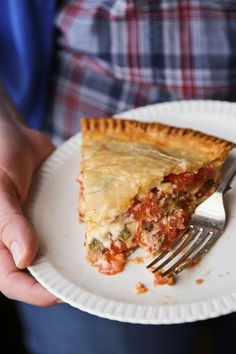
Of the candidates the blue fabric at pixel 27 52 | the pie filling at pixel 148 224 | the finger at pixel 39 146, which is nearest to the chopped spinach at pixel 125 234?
the pie filling at pixel 148 224

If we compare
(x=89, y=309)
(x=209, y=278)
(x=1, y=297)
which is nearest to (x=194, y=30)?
(x=209, y=278)

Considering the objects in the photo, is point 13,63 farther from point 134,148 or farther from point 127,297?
point 127,297

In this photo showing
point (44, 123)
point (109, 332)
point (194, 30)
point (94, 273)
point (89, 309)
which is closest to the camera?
point (89, 309)

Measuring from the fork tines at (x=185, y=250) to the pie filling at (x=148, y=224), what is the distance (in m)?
0.04

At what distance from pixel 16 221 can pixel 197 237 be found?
15.2 inches

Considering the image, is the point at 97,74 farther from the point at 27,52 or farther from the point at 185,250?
the point at 185,250

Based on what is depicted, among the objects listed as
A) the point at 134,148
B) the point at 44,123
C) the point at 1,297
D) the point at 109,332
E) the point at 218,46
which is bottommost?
the point at 1,297

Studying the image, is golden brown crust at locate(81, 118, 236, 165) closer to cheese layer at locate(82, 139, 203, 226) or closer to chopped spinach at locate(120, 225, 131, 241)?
cheese layer at locate(82, 139, 203, 226)

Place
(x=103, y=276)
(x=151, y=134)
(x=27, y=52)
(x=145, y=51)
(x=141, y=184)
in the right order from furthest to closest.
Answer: (x=27, y=52), (x=145, y=51), (x=151, y=134), (x=141, y=184), (x=103, y=276)

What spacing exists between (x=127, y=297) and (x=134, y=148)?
0.45 m

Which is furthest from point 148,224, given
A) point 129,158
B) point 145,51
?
point 145,51

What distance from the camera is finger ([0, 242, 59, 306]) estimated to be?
1.42 m

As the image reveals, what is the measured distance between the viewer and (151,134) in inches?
67.1

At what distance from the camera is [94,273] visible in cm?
139
